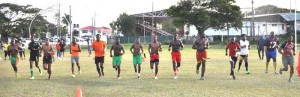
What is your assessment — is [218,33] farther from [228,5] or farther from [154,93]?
[154,93]

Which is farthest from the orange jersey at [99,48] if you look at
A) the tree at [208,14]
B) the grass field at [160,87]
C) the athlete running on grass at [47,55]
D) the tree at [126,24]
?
the tree at [126,24]

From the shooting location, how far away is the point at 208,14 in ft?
252

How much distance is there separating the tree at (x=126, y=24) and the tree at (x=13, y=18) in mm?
23333

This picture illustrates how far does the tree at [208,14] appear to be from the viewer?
2982 inches

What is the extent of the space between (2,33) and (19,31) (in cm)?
339

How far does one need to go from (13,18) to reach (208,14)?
4191cm

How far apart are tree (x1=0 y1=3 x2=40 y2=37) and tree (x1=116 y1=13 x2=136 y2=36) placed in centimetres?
2333

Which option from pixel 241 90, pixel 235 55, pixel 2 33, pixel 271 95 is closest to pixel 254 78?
pixel 235 55

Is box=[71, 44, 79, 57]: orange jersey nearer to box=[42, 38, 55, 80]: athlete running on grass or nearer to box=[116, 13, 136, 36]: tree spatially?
box=[42, 38, 55, 80]: athlete running on grass

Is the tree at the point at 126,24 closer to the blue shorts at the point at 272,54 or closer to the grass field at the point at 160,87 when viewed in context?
the blue shorts at the point at 272,54

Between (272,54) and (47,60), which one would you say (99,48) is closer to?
(47,60)

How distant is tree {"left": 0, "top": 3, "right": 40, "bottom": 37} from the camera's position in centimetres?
9281

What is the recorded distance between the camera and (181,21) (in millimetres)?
77500

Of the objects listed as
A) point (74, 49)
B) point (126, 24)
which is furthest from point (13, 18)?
point (74, 49)
